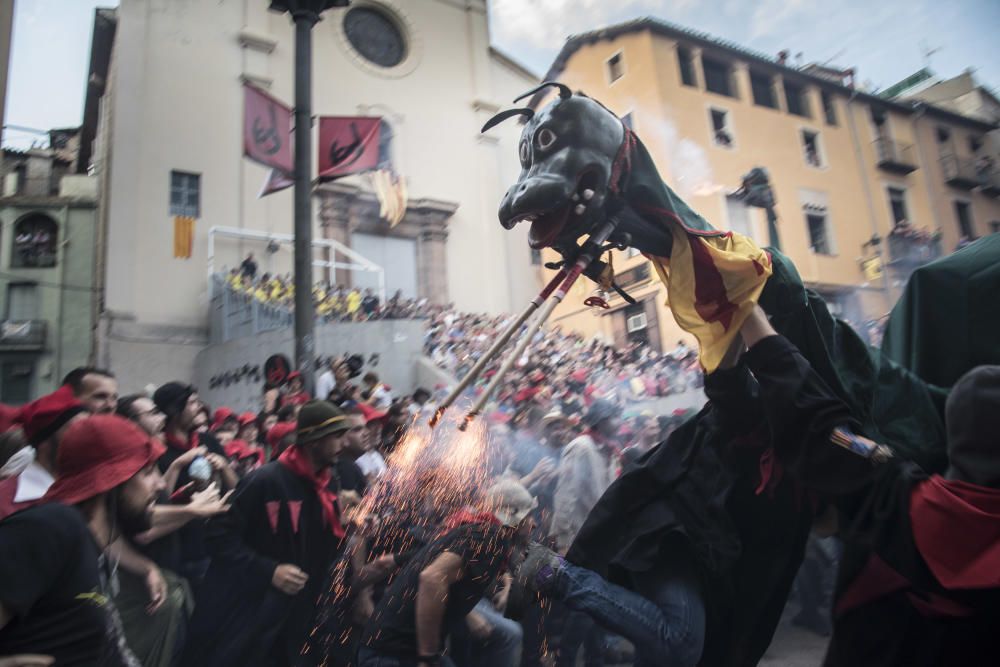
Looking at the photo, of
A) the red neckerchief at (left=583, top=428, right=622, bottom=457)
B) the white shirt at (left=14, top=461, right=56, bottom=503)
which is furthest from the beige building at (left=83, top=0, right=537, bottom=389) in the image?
the white shirt at (left=14, top=461, right=56, bottom=503)

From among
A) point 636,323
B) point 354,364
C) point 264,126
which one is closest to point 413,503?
point 264,126

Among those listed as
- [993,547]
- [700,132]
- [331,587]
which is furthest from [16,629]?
[700,132]

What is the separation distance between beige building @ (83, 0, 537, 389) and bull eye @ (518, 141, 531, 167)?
1284 cm

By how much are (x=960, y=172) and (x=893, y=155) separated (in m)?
1.78

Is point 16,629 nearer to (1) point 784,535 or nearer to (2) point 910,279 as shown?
(1) point 784,535

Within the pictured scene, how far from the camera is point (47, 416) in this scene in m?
3.10

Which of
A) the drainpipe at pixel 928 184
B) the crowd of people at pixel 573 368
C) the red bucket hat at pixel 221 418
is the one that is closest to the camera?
the red bucket hat at pixel 221 418

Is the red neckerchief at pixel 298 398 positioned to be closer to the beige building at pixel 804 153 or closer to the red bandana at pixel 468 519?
the red bandana at pixel 468 519

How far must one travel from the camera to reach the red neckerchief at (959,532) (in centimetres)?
158

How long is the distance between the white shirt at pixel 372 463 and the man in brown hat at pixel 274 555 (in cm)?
140

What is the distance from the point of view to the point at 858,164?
16.7 m

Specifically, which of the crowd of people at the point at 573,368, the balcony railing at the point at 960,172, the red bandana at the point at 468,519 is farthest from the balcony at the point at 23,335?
the balcony railing at the point at 960,172

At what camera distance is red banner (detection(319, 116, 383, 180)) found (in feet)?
23.3

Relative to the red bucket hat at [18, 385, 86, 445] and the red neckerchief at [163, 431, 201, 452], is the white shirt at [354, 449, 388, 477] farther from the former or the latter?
the red bucket hat at [18, 385, 86, 445]
